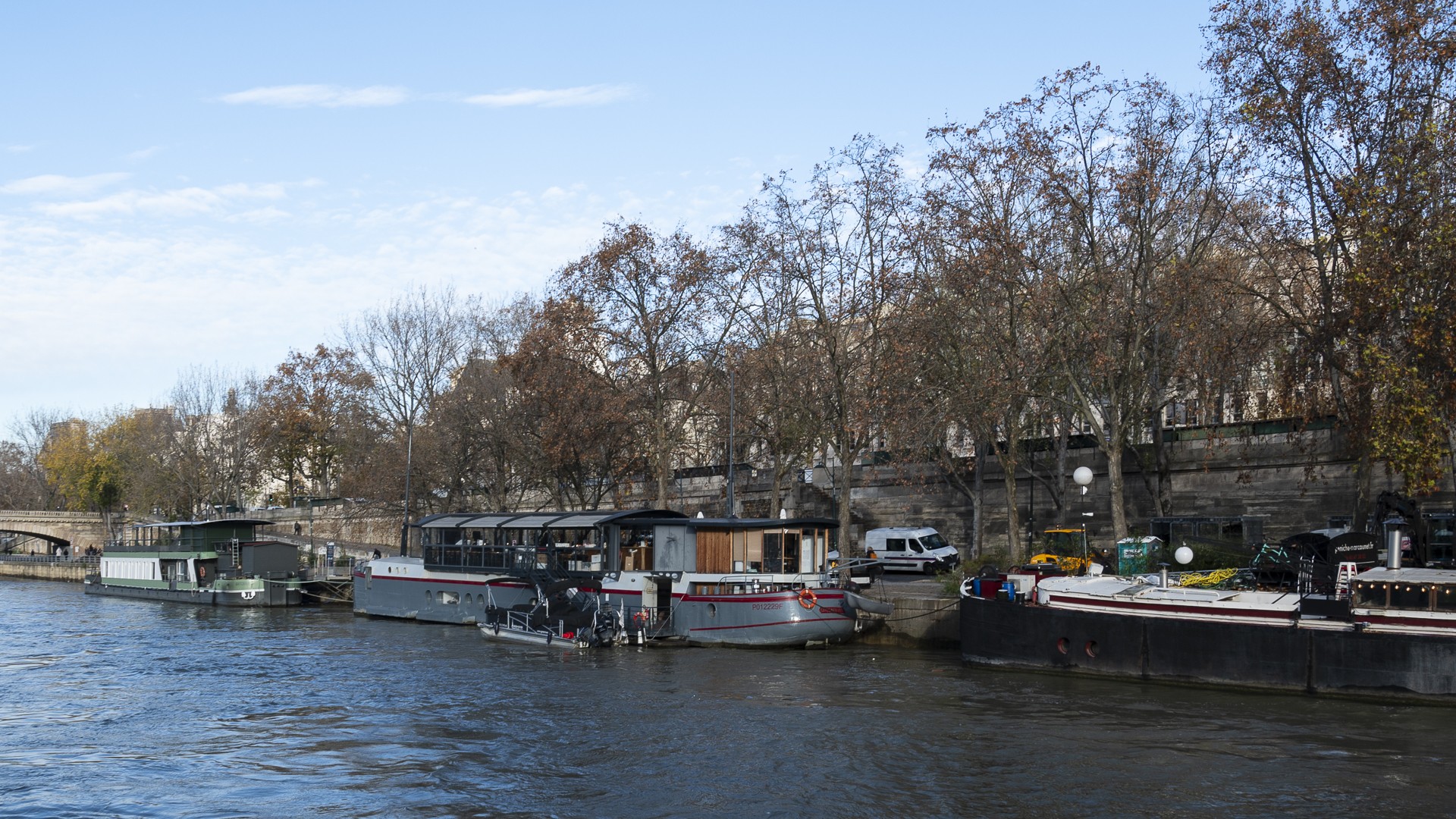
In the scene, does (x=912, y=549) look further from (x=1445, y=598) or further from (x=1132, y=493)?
(x=1445, y=598)

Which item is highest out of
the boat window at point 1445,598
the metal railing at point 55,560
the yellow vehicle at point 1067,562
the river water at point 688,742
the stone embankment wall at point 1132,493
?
the stone embankment wall at point 1132,493

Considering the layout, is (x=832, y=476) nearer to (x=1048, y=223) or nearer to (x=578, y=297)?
(x=578, y=297)

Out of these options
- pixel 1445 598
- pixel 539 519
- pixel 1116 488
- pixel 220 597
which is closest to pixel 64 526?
pixel 220 597

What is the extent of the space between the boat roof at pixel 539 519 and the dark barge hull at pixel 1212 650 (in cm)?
1185

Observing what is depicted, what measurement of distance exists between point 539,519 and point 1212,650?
2336 cm

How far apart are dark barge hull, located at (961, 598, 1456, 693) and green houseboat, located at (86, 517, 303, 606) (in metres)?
35.7

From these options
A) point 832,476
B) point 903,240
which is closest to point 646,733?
point 903,240

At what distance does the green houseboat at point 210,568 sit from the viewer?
183ft

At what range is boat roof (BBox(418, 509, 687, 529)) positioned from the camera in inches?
1570

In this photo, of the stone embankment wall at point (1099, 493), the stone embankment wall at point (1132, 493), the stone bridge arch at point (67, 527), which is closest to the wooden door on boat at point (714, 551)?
the stone embankment wall at point (1132, 493)

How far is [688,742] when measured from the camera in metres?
21.9

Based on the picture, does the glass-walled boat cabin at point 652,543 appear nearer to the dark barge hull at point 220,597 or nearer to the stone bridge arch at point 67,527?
the dark barge hull at point 220,597

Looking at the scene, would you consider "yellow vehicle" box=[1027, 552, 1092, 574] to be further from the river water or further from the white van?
the white van

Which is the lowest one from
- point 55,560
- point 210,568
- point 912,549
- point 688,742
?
point 688,742
